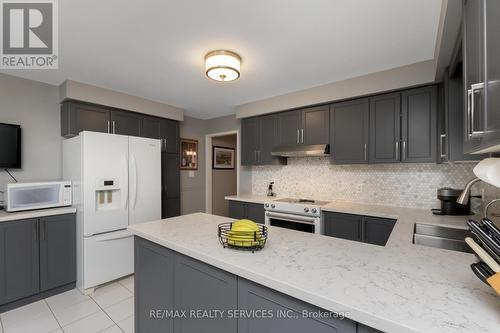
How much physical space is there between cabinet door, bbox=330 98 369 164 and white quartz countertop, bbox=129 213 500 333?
5.11 feet

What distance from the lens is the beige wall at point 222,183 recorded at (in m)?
5.12

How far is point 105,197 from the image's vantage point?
110 inches

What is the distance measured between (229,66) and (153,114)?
6.43ft

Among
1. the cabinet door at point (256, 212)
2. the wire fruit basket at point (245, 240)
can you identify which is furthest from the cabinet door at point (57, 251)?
the wire fruit basket at point (245, 240)

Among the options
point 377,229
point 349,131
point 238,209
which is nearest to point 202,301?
point 377,229

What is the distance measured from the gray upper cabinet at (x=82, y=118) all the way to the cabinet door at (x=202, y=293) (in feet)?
8.27

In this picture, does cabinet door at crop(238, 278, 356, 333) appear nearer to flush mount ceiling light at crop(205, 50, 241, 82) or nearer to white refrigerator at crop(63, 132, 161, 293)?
flush mount ceiling light at crop(205, 50, 241, 82)

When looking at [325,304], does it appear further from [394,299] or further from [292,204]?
[292,204]

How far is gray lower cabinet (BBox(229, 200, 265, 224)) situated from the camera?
11.1 ft

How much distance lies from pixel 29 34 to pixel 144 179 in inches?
70.2

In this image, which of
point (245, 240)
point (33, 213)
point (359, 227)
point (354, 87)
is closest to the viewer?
point (245, 240)

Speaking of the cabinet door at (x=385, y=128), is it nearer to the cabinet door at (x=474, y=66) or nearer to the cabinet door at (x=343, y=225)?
the cabinet door at (x=343, y=225)

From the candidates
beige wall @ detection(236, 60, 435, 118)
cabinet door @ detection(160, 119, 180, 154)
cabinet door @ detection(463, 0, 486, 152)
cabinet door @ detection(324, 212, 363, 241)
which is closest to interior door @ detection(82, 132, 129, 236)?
cabinet door @ detection(160, 119, 180, 154)

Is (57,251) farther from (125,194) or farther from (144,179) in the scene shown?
(144,179)
